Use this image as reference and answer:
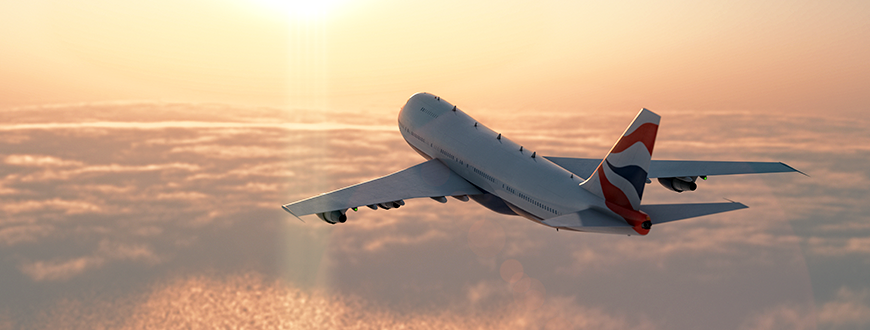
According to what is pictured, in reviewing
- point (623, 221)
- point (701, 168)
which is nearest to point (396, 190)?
point (623, 221)

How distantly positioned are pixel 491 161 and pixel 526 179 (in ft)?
12.1

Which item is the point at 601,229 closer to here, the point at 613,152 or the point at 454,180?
the point at 613,152

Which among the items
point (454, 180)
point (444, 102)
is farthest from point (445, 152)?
point (444, 102)

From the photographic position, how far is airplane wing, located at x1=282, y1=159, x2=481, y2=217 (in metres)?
36.6

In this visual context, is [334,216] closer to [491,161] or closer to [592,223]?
[491,161]

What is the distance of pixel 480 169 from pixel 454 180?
2888 mm

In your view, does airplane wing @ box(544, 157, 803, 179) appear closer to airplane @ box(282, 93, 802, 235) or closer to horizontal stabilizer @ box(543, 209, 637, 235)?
airplane @ box(282, 93, 802, 235)

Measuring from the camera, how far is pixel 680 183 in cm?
4288

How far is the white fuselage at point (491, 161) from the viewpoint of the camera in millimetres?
35750

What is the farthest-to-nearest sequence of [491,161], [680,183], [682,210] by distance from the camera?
[680,183] < [491,161] < [682,210]

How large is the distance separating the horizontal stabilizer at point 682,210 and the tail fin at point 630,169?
23.2 inches

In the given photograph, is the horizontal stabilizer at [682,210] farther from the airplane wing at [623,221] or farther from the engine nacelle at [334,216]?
the engine nacelle at [334,216]

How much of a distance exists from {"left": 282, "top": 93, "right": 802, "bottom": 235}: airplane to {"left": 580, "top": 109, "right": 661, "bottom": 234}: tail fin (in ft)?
0.16

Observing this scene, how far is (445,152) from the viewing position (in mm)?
45344
